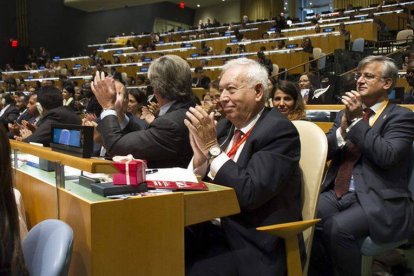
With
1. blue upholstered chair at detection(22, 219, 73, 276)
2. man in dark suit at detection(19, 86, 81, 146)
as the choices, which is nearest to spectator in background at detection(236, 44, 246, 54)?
man in dark suit at detection(19, 86, 81, 146)

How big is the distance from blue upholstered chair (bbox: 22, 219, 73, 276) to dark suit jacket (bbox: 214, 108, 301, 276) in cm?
61

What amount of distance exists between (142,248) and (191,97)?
40.5 inches

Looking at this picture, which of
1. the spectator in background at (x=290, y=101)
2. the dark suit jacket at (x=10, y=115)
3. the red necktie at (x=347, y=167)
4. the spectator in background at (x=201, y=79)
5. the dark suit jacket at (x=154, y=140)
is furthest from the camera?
the spectator in background at (x=201, y=79)

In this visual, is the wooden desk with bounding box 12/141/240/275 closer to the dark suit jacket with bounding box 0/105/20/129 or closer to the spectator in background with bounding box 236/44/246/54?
the dark suit jacket with bounding box 0/105/20/129

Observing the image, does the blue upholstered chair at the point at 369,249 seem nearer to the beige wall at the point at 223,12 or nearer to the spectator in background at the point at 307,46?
the spectator in background at the point at 307,46

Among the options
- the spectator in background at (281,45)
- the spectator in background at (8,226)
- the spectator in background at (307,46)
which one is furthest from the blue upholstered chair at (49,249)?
the spectator in background at (281,45)

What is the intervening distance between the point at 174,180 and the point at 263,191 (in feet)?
1.03

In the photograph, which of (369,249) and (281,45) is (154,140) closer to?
(369,249)

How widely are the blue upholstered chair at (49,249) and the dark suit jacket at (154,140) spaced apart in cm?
73

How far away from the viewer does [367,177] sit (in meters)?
2.11

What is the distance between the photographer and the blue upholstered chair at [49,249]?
1033 millimetres

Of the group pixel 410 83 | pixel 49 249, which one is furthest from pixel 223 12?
pixel 49 249

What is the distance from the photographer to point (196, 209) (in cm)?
135

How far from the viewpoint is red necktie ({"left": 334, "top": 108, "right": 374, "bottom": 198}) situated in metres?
2.22
